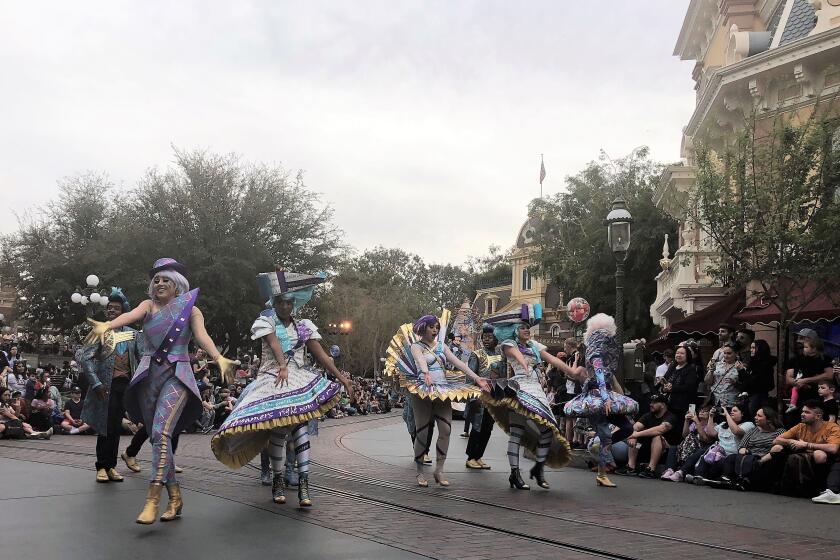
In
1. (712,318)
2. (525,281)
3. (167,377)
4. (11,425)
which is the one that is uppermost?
(525,281)

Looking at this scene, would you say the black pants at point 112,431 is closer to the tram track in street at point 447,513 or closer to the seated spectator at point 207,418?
the tram track in street at point 447,513

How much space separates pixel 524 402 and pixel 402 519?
8.30 ft

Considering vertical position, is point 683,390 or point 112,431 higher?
point 683,390

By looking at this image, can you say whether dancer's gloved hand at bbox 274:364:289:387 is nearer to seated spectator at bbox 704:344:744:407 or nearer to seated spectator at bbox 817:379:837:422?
seated spectator at bbox 817:379:837:422

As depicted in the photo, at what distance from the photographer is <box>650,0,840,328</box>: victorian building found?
18281 millimetres

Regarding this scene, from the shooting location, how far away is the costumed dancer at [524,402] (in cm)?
948

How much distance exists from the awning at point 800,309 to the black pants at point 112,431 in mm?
9972

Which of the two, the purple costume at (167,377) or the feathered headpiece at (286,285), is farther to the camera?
the feathered headpiece at (286,285)

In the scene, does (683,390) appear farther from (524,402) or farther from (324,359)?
(324,359)

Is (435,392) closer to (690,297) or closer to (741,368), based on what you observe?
(741,368)

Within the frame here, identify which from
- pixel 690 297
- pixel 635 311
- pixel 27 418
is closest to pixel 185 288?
pixel 27 418

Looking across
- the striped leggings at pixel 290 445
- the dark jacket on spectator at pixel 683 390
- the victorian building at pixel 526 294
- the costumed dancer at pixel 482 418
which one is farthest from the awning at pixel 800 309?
the victorian building at pixel 526 294

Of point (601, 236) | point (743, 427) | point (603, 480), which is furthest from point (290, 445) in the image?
point (601, 236)

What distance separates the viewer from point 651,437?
12172mm
